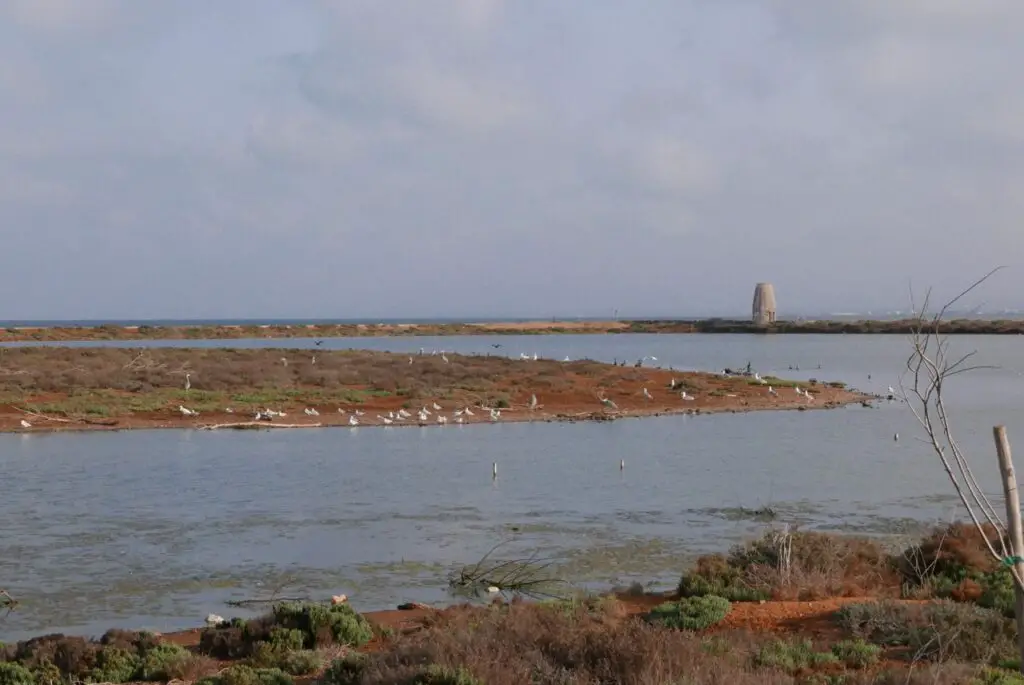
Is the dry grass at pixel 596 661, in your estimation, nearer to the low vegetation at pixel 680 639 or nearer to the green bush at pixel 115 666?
the low vegetation at pixel 680 639

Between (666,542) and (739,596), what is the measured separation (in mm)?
4219

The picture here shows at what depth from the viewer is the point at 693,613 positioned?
9688mm

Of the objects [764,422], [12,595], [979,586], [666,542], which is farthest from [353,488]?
[764,422]

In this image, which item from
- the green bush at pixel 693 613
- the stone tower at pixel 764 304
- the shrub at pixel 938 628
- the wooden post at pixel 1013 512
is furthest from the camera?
the stone tower at pixel 764 304

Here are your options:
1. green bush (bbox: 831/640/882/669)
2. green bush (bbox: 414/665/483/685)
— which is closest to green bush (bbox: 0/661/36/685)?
green bush (bbox: 414/665/483/685)

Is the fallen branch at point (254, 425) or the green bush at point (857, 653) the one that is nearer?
the green bush at point (857, 653)

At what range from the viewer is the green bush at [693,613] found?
372 inches

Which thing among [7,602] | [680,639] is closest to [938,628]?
[680,639]

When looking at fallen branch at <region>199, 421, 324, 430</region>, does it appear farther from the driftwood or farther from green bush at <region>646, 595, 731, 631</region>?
green bush at <region>646, 595, 731, 631</region>

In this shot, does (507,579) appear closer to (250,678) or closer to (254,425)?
(250,678)

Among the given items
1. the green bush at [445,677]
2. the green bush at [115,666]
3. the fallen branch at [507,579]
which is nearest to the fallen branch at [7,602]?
the green bush at [115,666]

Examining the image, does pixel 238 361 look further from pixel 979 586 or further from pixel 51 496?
pixel 979 586

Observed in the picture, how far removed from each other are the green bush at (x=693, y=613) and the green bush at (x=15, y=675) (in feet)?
16.1

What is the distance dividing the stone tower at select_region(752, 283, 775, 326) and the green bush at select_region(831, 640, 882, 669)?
121964 millimetres
